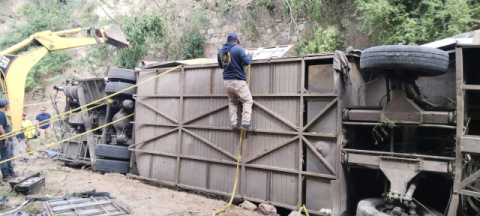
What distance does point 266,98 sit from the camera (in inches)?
269

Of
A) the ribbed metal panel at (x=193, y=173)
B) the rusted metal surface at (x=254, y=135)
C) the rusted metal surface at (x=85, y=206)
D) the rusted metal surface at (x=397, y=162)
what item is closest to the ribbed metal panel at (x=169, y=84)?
the rusted metal surface at (x=254, y=135)

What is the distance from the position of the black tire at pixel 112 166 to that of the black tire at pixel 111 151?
0.16 m

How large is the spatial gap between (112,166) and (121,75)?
103 inches

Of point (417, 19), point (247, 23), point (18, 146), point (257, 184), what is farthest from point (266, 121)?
point (18, 146)

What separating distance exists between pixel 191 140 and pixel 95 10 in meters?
17.1

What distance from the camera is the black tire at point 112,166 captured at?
30.1ft

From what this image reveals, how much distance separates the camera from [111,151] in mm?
9125

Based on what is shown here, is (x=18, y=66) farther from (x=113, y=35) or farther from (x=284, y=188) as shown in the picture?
(x=284, y=188)

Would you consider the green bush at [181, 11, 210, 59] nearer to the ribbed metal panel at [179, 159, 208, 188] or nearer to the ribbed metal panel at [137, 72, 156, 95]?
the ribbed metal panel at [137, 72, 156, 95]

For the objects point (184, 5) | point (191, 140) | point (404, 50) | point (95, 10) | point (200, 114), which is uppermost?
point (95, 10)

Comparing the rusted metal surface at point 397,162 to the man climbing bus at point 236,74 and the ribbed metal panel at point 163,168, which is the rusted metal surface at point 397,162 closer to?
the man climbing bus at point 236,74

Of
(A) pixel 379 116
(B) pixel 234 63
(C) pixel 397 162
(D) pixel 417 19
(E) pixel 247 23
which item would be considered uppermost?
(E) pixel 247 23

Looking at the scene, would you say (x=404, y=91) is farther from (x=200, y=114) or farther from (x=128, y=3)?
(x=128, y=3)

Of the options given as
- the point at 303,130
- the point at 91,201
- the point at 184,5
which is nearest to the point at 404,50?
the point at 303,130
